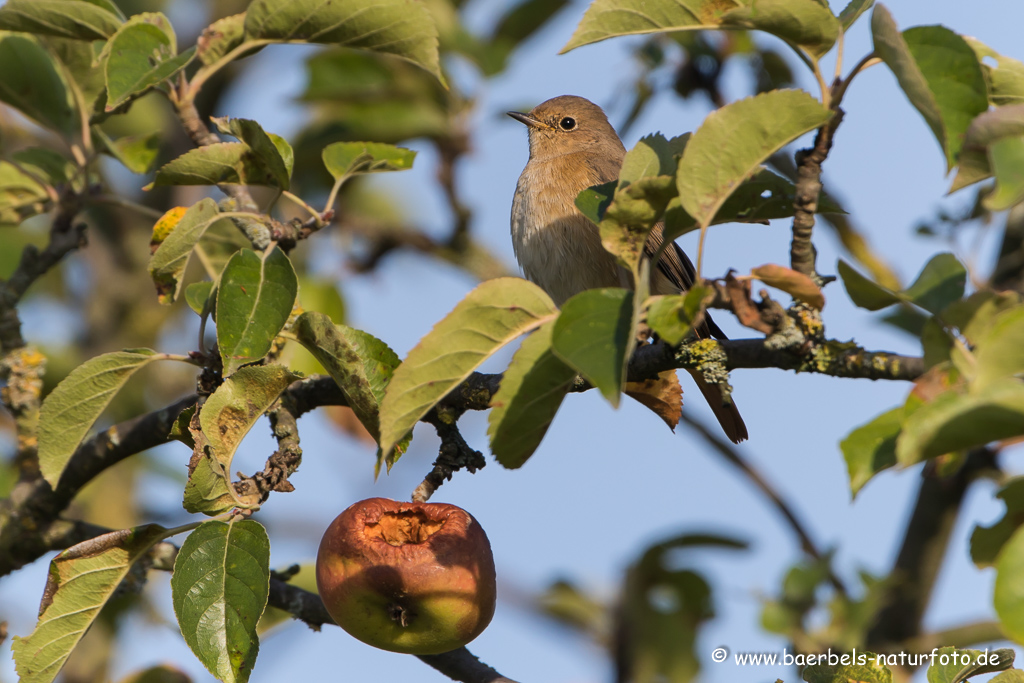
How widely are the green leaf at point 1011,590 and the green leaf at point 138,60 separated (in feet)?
7.93

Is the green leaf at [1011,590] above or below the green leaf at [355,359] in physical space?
below

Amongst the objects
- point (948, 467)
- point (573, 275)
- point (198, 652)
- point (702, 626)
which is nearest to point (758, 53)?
point (573, 275)

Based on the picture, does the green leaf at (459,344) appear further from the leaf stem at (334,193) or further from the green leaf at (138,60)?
the green leaf at (138,60)

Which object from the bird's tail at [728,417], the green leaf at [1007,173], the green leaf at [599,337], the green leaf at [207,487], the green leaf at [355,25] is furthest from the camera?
the bird's tail at [728,417]

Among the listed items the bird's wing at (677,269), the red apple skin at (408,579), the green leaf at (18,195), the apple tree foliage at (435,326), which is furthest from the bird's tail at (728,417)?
the green leaf at (18,195)

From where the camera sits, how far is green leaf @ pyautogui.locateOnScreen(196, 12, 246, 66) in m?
3.08

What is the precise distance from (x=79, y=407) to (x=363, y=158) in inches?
43.7

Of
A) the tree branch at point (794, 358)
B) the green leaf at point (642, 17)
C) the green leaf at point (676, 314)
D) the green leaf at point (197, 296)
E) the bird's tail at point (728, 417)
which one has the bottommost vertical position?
the green leaf at point (676, 314)

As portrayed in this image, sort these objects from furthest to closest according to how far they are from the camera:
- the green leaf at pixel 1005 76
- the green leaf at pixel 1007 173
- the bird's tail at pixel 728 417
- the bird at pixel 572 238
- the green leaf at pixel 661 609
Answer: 1. the green leaf at pixel 661 609
2. the bird at pixel 572 238
3. the bird's tail at pixel 728 417
4. the green leaf at pixel 1005 76
5. the green leaf at pixel 1007 173

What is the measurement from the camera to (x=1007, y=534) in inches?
91.6

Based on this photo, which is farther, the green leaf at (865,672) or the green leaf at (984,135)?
the green leaf at (865,672)

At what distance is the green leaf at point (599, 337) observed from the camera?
164 centimetres

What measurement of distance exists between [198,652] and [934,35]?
2.03 metres

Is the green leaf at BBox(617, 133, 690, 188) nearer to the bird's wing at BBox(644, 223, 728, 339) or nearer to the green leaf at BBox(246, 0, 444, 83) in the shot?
the green leaf at BBox(246, 0, 444, 83)
